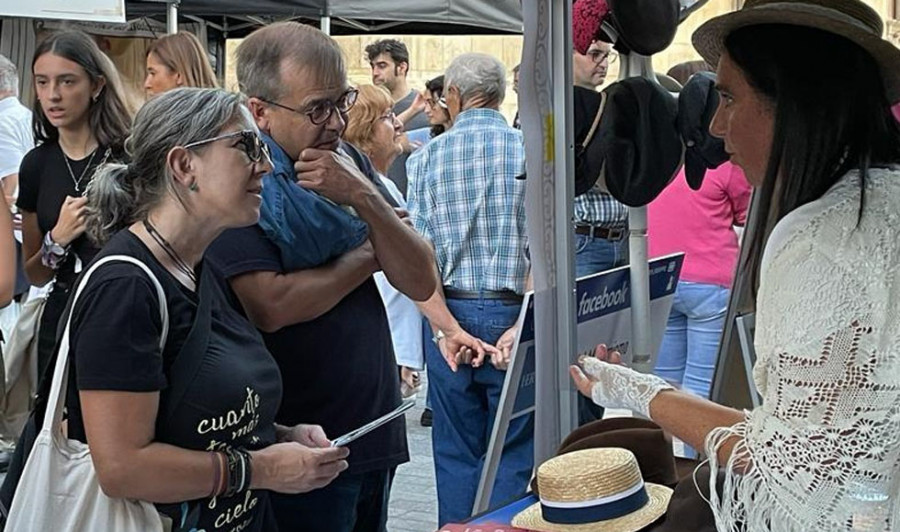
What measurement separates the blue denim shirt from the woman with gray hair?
0.20m

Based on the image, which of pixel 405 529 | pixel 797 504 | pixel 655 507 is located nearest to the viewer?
pixel 797 504

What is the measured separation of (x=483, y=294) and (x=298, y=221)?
6.35 ft

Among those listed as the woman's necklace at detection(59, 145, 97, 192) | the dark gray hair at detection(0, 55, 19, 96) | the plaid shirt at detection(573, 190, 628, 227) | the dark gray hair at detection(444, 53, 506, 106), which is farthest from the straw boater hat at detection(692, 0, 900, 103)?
the dark gray hair at detection(0, 55, 19, 96)

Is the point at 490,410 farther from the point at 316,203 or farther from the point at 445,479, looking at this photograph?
the point at 316,203

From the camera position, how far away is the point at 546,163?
2.93 meters

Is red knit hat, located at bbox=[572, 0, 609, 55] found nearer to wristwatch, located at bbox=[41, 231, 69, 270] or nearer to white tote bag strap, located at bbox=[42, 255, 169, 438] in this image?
white tote bag strap, located at bbox=[42, 255, 169, 438]

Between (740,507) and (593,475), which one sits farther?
(593,475)

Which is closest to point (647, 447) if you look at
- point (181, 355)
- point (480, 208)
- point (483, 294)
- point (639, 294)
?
point (639, 294)

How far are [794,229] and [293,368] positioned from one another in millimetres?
1306

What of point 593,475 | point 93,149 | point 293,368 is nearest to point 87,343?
point 293,368

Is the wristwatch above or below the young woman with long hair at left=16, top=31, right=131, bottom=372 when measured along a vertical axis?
below

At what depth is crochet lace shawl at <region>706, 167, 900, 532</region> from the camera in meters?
1.77

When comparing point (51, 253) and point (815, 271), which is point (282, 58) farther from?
point (51, 253)

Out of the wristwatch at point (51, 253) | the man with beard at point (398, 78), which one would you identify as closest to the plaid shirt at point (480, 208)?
the wristwatch at point (51, 253)
